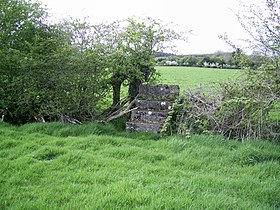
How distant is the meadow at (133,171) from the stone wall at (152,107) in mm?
441

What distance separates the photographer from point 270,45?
243 inches

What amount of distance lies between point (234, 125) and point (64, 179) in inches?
173

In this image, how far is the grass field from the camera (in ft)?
12.0

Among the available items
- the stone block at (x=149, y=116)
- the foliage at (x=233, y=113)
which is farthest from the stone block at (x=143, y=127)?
the foliage at (x=233, y=113)

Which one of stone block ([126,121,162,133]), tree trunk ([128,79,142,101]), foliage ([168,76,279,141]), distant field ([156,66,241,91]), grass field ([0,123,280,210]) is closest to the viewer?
grass field ([0,123,280,210])

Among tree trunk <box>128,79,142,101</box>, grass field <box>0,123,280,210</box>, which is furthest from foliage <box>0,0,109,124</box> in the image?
grass field <box>0,123,280,210</box>

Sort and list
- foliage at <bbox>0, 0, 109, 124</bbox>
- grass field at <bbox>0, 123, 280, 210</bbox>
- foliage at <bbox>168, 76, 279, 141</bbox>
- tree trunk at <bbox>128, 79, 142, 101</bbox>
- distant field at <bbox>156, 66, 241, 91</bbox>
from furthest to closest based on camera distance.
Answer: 1. distant field at <bbox>156, 66, 241, 91</bbox>
2. tree trunk at <bbox>128, 79, 142, 101</bbox>
3. foliage at <bbox>0, 0, 109, 124</bbox>
4. foliage at <bbox>168, 76, 279, 141</bbox>
5. grass field at <bbox>0, 123, 280, 210</bbox>

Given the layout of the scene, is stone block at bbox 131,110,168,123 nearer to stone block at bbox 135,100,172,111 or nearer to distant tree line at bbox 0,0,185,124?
stone block at bbox 135,100,172,111

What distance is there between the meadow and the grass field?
0.5 inches

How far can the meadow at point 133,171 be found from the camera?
3.67m

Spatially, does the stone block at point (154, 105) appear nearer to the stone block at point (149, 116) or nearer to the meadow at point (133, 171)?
the stone block at point (149, 116)

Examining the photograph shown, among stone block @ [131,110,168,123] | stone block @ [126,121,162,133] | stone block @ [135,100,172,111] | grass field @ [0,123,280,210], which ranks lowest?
grass field @ [0,123,280,210]

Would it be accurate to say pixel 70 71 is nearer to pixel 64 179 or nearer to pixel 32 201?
pixel 64 179

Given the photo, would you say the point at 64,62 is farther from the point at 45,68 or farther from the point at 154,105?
the point at 154,105
